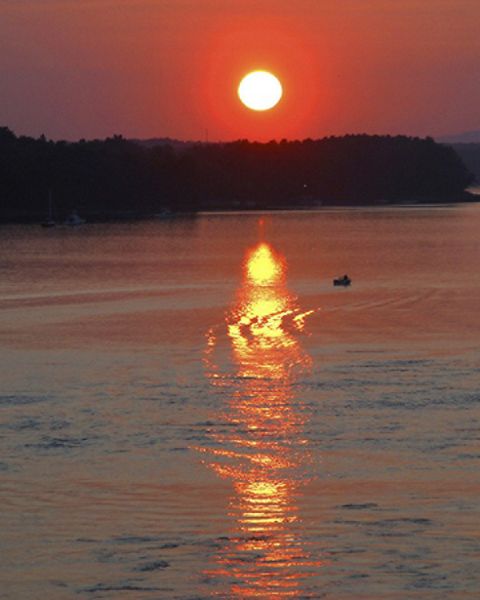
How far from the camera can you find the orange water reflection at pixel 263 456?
12047 mm

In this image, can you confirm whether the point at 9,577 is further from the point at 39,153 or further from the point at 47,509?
the point at 39,153

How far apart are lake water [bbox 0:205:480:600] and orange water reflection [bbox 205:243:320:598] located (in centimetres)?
4

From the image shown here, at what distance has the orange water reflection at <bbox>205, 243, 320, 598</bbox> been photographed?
39.5 feet

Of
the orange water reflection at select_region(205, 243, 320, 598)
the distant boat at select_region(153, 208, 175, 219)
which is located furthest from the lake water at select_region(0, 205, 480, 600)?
the distant boat at select_region(153, 208, 175, 219)

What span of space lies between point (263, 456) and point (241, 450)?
0.44 m

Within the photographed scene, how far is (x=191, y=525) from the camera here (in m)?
13.5

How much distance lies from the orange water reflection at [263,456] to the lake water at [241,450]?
0.04 meters

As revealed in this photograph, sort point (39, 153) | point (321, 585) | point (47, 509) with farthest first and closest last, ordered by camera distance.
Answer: point (39, 153)
point (47, 509)
point (321, 585)

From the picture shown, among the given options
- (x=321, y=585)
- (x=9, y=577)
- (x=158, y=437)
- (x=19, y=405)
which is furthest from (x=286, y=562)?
(x=19, y=405)

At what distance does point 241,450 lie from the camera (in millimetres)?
17172

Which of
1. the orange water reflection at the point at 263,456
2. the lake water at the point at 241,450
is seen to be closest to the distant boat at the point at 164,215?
the lake water at the point at 241,450

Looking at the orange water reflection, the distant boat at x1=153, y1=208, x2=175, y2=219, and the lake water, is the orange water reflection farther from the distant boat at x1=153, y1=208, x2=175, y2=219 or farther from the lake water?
the distant boat at x1=153, y1=208, x2=175, y2=219

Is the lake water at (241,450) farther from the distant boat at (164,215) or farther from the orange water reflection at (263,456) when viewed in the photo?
the distant boat at (164,215)

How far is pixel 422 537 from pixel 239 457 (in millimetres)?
4228
